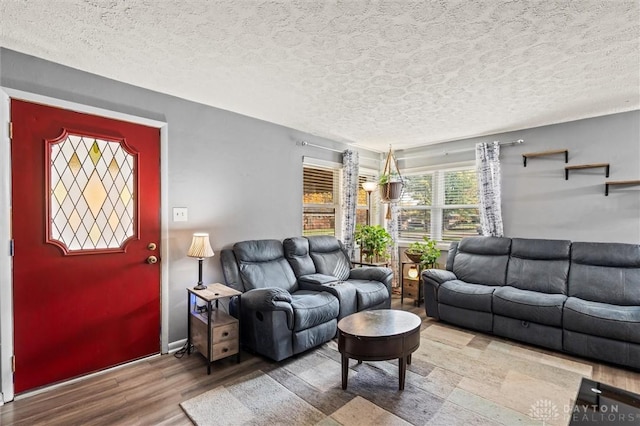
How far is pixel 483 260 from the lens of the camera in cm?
404

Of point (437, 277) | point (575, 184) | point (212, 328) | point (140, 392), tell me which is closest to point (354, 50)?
point (212, 328)

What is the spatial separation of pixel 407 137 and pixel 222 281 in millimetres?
3279

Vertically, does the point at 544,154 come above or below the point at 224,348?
above

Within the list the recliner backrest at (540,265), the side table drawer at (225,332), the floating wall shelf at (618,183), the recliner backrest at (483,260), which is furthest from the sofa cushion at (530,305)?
the side table drawer at (225,332)

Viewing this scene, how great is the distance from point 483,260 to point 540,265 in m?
0.60

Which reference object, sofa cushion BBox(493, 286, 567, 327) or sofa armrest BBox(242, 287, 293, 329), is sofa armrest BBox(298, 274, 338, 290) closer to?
sofa armrest BBox(242, 287, 293, 329)

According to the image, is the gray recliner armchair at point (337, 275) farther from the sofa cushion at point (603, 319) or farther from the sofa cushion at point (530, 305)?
the sofa cushion at point (603, 319)

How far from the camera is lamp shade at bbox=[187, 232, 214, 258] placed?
2.87 meters

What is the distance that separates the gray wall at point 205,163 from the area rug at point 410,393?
1229mm

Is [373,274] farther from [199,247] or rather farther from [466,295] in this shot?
[199,247]

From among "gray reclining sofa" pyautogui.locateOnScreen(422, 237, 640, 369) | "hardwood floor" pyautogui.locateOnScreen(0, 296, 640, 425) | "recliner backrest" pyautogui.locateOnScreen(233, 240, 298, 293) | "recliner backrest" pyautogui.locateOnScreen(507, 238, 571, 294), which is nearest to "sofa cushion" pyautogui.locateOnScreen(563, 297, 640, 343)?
"gray reclining sofa" pyautogui.locateOnScreen(422, 237, 640, 369)

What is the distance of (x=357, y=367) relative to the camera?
2717mm

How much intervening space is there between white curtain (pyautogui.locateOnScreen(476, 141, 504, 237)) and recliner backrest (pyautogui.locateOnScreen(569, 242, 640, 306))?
3.07 ft

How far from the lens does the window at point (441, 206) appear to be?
4785mm
